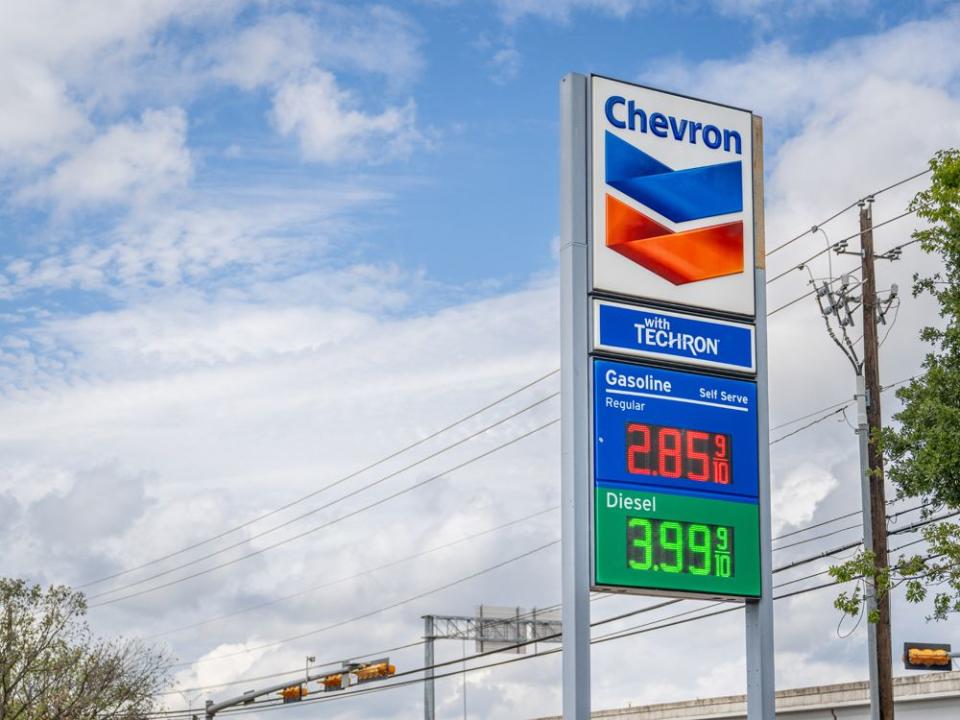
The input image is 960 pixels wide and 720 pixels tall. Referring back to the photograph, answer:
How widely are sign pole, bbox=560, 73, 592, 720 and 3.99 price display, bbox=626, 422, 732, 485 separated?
28.1 inches

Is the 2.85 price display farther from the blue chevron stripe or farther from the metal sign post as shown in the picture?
the blue chevron stripe

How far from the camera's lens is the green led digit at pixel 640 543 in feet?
62.4

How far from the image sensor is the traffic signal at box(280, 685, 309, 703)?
50.0 metres

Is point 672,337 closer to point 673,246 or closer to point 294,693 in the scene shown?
point 673,246

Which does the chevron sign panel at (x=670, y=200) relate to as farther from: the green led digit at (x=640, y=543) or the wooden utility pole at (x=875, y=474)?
the wooden utility pole at (x=875, y=474)

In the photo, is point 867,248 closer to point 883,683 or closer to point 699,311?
point 883,683

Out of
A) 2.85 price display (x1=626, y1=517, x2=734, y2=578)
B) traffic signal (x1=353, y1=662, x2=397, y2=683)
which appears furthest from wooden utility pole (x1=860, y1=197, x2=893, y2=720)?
traffic signal (x1=353, y1=662, x2=397, y2=683)

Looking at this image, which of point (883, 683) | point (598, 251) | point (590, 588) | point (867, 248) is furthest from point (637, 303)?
point (867, 248)

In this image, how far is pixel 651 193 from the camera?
20828 millimetres

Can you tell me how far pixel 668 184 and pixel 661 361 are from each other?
8.22ft

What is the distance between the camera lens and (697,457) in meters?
19.8

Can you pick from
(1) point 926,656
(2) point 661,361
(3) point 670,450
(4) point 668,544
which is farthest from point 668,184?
(1) point 926,656

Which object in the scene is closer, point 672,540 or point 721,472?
point 672,540

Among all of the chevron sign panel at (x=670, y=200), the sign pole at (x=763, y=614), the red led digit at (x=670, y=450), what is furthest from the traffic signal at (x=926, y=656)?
the red led digit at (x=670, y=450)
